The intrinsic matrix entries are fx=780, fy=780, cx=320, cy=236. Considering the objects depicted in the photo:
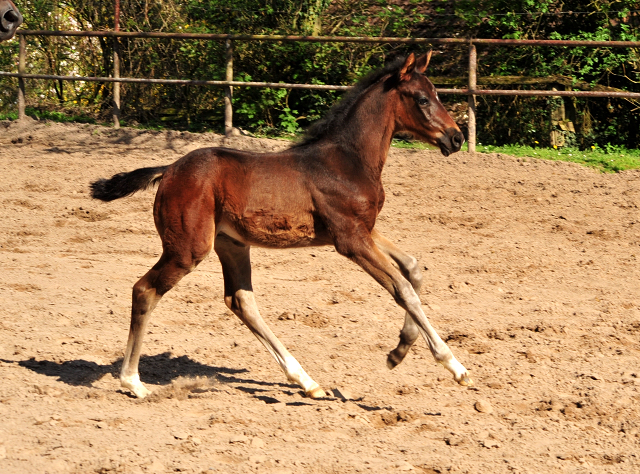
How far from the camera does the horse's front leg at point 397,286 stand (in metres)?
4.38

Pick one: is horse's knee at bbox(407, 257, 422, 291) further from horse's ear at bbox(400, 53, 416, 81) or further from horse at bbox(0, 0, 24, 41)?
horse at bbox(0, 0, 24, 41)

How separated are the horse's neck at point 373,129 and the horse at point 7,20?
2078 millimetres

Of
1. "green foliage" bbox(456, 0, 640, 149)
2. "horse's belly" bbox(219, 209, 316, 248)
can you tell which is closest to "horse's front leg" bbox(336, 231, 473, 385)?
"horse's belly" bbox(219, 209, 316, 248)

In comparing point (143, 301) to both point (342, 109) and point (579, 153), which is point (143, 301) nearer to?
point (342, 109)

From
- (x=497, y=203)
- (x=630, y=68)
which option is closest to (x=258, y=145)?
(x=497, y=203)

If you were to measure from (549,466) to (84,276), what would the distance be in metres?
4.64

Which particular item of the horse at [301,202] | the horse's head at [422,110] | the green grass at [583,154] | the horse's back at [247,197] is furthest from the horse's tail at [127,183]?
the green grass at [583,154]

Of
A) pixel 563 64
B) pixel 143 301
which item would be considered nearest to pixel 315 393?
pixel 143 301

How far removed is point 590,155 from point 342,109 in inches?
277

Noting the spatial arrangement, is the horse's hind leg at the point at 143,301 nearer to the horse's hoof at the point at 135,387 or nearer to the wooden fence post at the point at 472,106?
the horse's hoof at the point at 135,387

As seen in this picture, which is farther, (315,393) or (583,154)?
(583,154)

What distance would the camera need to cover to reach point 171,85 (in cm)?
1314

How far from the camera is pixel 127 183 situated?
197 inches

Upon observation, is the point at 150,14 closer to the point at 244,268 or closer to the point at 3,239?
the point at 3,239
